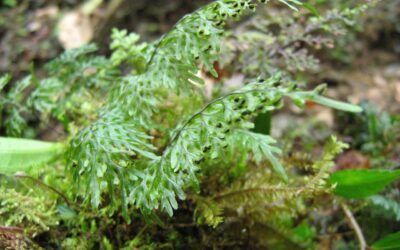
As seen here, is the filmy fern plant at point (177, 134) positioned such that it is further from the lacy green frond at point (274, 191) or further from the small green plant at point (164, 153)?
the lacy green frond at point (274, 191)

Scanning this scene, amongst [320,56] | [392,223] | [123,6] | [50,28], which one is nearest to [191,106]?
[392,223]

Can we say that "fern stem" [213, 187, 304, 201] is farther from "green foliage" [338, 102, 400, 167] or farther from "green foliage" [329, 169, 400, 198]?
"green foliage" [338, 102, 400, 167]

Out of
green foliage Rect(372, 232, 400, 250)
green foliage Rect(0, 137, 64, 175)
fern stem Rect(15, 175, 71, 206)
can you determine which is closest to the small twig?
green foliage Rect(372, 232, 400, 250)

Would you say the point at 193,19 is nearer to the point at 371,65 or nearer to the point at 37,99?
the point at 37,99

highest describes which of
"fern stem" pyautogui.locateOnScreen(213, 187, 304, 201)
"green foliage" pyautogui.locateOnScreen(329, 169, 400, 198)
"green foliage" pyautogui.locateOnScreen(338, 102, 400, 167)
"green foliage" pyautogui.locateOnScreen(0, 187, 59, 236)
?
"green foliage" pyautogui.locateOnScreen(0, 187, 59, 236)

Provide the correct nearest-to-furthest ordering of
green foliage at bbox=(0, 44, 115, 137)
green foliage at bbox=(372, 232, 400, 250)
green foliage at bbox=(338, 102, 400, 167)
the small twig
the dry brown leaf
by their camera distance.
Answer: green foliage at bbox=(372, 232, 400, 250) → the small twig → green foliage at bbox=(0, 44, 115, 137) → green foliage at bbox=(338, 102, 400, 167) → the dry brown leaf

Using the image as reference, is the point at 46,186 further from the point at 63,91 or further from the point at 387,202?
the point at 387,202

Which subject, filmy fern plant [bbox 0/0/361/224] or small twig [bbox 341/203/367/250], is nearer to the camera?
filmy fern plant [bbox 0/0/361/224]

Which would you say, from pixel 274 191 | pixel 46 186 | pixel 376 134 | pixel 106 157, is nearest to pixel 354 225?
pixel 274 191

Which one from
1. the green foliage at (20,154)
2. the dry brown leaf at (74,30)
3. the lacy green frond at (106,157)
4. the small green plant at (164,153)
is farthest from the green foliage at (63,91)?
the dry brown leaf at (74,30)
